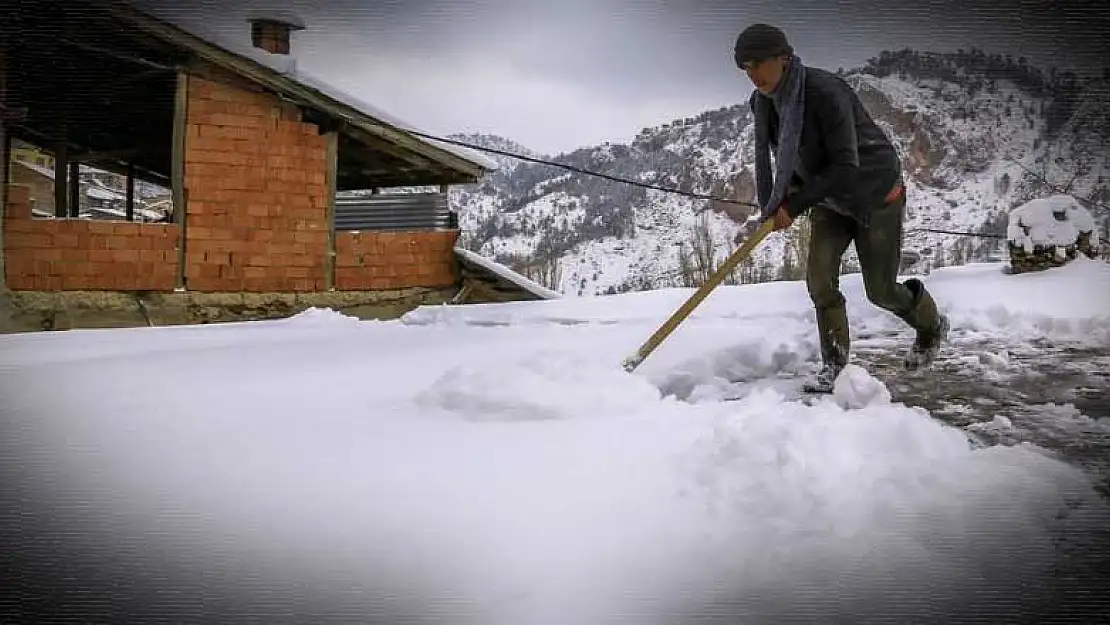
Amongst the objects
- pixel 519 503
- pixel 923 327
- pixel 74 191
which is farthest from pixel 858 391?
pixel 74 191

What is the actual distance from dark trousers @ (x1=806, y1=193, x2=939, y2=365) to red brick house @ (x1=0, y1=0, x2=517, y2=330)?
264 cm

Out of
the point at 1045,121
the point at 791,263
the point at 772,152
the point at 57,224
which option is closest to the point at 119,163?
the point at 57,224

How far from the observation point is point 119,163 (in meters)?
7.17

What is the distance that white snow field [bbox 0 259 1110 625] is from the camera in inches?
27.2

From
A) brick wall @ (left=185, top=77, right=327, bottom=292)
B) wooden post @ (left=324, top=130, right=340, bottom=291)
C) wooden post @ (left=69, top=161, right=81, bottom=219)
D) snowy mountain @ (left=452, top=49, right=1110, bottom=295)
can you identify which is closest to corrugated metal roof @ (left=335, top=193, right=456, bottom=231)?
snowy mountain @ (left=452, top=49, right=1110, bottom=295)

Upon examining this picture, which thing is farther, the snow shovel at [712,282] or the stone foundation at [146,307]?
the stone foundation at [146,307]

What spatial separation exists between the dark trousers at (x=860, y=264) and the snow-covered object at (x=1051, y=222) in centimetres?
207

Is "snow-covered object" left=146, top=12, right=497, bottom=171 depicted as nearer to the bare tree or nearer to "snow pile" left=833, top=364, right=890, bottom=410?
the bare tree

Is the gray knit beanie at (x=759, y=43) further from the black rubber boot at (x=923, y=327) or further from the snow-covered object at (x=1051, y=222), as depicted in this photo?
the snow-covered object at (x=1051, y=222)

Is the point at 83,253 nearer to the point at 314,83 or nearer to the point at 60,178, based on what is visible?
the point at 314,83

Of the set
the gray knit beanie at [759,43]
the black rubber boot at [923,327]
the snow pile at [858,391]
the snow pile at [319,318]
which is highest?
the gray knit beanie at [759,43]

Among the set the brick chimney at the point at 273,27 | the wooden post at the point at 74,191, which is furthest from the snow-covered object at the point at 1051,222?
the wooden post at the point at 74,191

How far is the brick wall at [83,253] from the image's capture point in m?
3.72

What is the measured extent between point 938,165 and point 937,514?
103 inches
